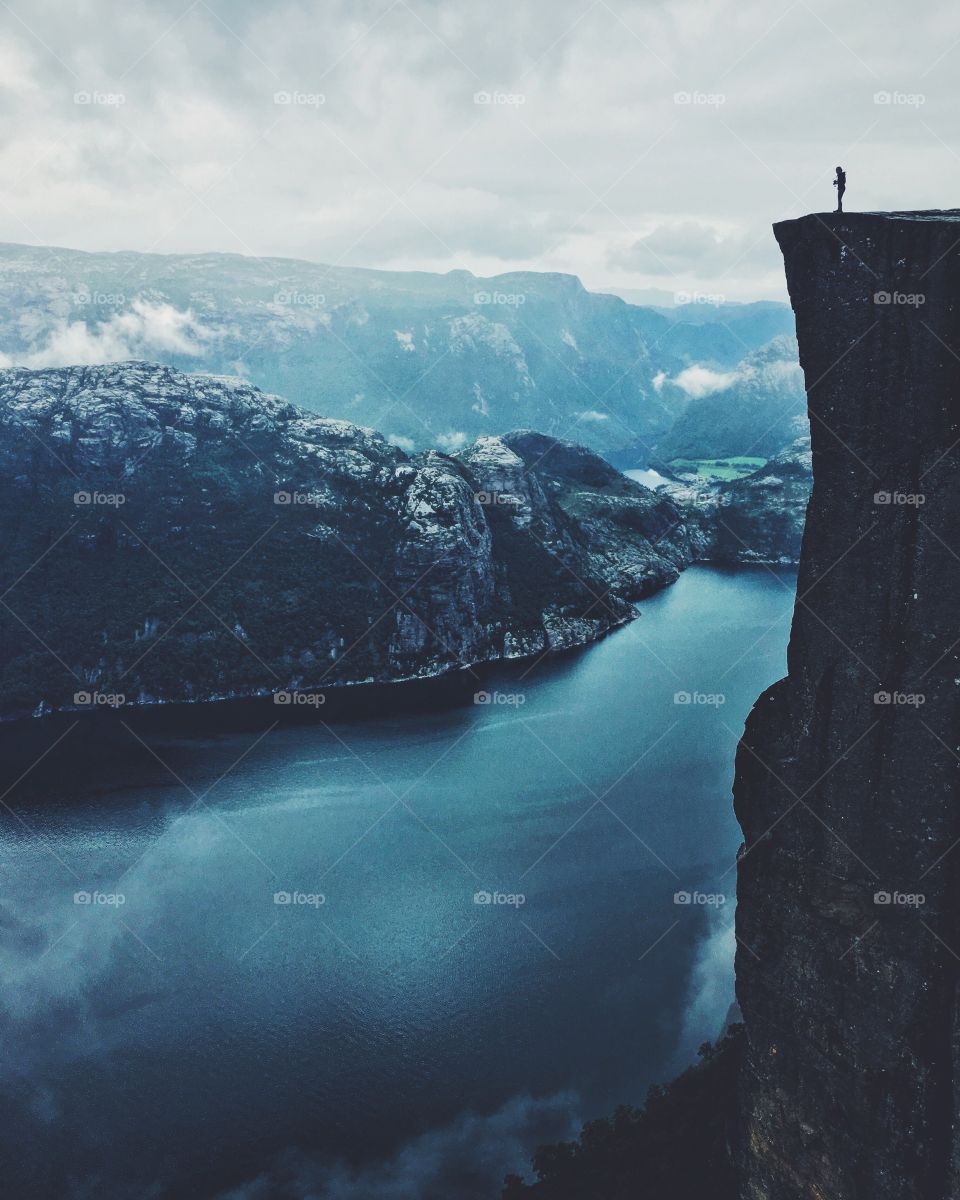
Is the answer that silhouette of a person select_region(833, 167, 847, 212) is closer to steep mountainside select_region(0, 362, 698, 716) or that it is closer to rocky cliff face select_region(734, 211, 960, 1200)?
rocky cliff face select_region(734, 211, 960, 1200)

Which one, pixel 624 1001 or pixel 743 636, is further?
pixel 743 636

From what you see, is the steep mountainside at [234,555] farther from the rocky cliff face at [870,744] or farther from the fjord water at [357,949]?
the rocky cliff face at [870,744]

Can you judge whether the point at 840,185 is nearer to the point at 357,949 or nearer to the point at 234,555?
the point at 357,949

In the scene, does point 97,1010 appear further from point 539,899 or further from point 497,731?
point 497,731

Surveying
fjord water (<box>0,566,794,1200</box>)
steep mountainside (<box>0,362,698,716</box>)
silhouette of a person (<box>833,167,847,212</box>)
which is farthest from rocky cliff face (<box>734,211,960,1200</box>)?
steep mountainside (<box>0,362,698,716</box>)

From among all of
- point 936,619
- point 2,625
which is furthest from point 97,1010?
point 2,625

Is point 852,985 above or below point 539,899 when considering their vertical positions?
above

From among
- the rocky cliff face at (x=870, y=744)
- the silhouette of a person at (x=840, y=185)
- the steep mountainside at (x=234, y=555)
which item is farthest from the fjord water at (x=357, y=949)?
the silhouette of a person at (x=840, y=185)
